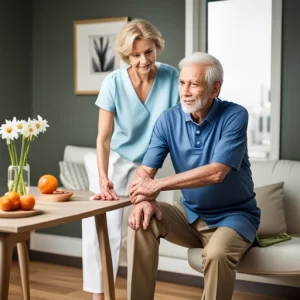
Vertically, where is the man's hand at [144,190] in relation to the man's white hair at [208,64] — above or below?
below

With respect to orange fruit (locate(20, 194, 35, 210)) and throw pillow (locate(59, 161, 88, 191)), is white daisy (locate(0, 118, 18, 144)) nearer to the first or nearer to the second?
orange fruit (locate(20, 194, 35, 210))

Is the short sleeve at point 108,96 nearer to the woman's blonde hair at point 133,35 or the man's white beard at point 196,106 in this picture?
the woman's blonde hair at point 133,35

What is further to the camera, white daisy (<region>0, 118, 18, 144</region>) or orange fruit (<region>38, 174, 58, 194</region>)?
orange fruit (<region>38, 174, 58, 194</region>)

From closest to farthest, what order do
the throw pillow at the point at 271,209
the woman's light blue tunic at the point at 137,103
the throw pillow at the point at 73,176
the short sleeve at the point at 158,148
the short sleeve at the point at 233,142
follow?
the short sleeve at the point at 233,142 → the short sleeve at the point at 158,148 → the woman's light blue tunic at the point at 137,103 → the throw pillow at the point at 271,209 → the throw pillow at the point at 73,176

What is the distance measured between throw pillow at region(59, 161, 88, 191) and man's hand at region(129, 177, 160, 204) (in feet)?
5.48

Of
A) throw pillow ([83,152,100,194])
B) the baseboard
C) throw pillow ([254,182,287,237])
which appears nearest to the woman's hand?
throw pillow ([83,152,100,194])

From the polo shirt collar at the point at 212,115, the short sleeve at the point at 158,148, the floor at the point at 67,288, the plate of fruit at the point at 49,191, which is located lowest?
the floor at the point at 67,288

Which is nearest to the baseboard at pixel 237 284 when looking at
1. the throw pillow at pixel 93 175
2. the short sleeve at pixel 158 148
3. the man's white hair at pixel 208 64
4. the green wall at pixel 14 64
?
the green wall at pixel 14 64

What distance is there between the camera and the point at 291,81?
153 inches

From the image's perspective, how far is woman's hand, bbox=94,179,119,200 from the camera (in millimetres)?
2811

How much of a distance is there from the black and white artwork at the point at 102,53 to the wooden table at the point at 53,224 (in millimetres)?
1773

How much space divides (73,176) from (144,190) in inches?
71.9

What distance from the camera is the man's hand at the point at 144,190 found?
2611 millimetres

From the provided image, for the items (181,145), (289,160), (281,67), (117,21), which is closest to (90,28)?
(117,21)
